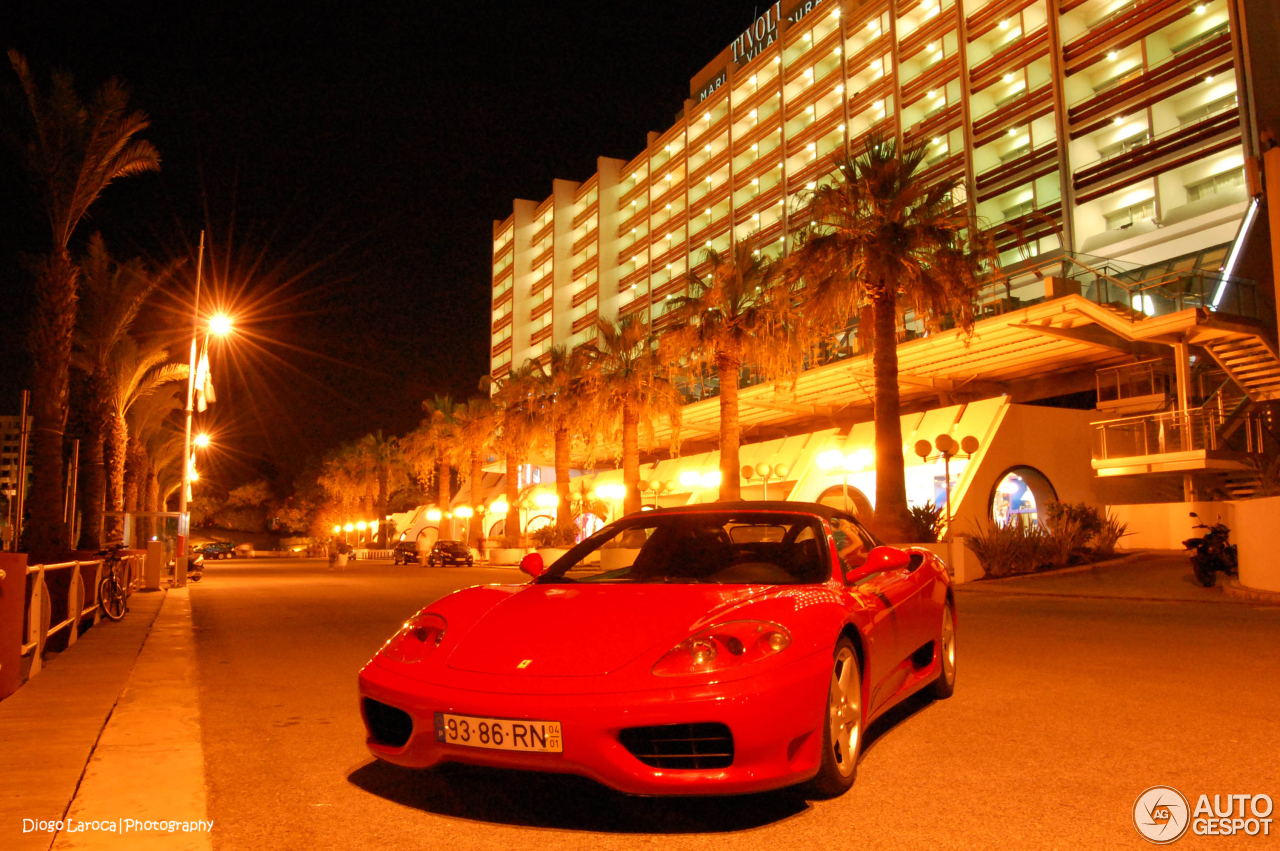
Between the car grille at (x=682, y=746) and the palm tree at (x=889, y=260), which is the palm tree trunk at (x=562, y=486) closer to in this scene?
the palm tree at (x=889, y=260)

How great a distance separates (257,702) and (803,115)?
192 ft

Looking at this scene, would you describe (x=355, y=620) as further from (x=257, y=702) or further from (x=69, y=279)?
(x=69, y=279)

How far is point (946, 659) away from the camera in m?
6.45

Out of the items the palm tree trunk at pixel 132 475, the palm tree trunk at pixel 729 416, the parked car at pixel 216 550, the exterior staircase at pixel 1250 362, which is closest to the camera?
the exterior staircase at pixel 1250 362

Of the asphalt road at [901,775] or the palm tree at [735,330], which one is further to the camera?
the palm tree at [735,330]

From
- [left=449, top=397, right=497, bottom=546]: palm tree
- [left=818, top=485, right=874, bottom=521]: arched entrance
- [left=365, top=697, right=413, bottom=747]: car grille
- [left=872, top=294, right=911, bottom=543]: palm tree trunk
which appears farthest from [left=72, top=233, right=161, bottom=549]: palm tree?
[left=365, top=697, right=413, bottom=747]: car grille

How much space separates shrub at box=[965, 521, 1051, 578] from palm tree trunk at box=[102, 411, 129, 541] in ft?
75.4

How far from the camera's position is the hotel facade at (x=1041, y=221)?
81.7 ft

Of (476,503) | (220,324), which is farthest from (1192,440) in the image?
(476,503)

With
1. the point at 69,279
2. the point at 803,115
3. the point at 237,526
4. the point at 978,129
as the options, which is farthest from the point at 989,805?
the point at 237,526

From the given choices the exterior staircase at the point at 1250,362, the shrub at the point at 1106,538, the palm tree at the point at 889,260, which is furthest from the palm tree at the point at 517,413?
the exterior staircase at the point at 1250,362

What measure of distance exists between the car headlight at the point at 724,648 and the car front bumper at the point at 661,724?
9 cm

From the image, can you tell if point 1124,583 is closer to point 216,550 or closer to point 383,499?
point 216,550

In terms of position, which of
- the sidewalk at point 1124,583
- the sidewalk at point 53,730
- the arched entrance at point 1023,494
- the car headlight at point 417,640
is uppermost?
the arched entrance at point 1023,494
